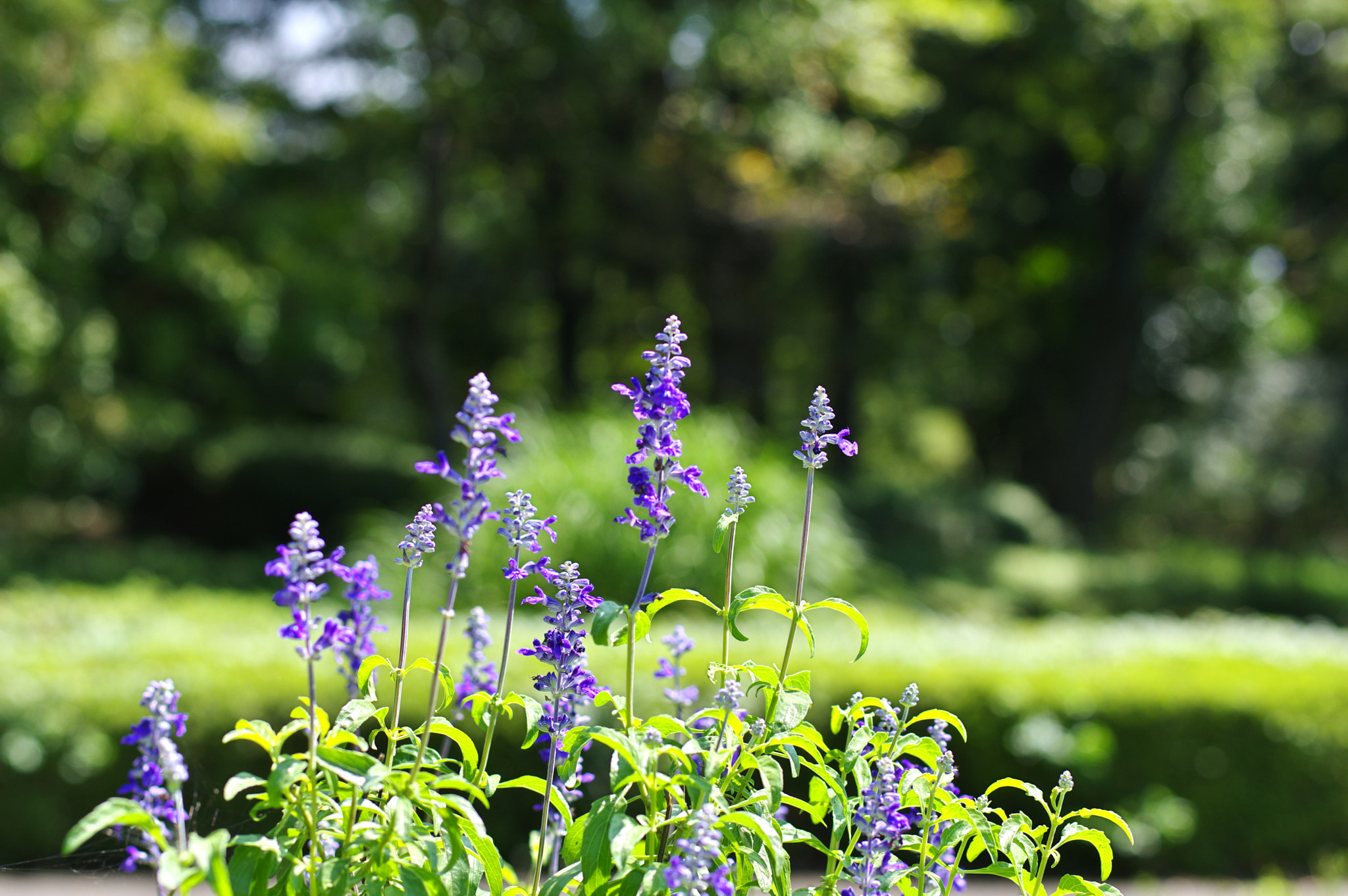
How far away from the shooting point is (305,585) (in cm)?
128

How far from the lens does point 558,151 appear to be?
13250 millimetres

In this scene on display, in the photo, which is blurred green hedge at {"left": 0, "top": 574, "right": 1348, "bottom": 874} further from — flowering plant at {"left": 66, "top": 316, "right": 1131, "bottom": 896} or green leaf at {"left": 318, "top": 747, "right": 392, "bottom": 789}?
green leaf at {"left": 318, "top": 747, "right": 392, "bottom": 789}

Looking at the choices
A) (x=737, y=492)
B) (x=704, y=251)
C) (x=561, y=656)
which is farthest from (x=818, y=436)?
(x=704, y=251)

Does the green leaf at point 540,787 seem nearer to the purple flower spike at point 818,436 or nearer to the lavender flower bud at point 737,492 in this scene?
the lavender flower bud at point 737,492

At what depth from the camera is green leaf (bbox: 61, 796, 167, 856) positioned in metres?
1.03

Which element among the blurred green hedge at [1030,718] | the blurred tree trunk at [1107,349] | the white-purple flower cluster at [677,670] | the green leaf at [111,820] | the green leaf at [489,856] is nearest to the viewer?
the green leaf at [111,820]

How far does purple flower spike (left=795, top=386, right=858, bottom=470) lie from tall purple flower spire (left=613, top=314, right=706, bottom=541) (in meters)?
0.19

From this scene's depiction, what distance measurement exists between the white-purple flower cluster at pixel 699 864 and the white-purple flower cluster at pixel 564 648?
0.32m

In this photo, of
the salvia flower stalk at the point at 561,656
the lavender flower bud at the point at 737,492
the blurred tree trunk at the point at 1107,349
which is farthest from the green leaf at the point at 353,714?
the blurred tree trunk at the point at 1107,349

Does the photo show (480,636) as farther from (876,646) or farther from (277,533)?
(277,533)

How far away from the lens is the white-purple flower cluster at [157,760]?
1254 mm

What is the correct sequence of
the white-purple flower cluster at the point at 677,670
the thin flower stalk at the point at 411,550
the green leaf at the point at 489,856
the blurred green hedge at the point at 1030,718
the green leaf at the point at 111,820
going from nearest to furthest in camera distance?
the green leaf at the point at 111,820 → the green leaf at the point at 489,856 → the thin flower stalk at the point at 411,550 → the white-purple flower cluster at the point at 677,670 → the blurred green hedge at the point at 1030,718

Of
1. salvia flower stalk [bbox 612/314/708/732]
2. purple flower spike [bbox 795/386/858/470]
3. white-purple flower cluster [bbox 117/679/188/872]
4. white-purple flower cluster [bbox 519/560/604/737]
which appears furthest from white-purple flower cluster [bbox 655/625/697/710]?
white-purple flower cluster [bbox 117/679/188/872]

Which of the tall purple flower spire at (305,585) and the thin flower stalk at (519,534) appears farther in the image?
the thin flower stalk at (519,534)
